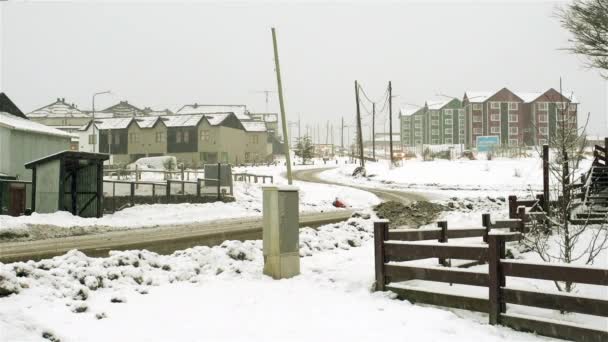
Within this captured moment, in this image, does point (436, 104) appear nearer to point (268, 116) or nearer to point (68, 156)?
point (268, 116)

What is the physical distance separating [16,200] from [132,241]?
10.8m

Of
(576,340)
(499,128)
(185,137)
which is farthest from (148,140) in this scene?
(576,340)

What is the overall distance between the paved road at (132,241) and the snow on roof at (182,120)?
62.9 metres

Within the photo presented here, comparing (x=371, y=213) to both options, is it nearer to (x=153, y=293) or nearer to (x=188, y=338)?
(x=153, y=293)

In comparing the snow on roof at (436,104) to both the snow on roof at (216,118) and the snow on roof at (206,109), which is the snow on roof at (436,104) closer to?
the snow on roof at (206,109)

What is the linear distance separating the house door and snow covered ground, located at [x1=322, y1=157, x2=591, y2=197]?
25179 mm

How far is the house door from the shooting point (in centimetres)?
2289

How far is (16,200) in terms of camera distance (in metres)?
23.1

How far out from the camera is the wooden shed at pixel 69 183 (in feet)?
70.1

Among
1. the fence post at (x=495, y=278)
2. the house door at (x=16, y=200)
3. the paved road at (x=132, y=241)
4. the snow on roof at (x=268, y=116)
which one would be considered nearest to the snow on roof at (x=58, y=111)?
the snow on roof at (x=268, y=116)

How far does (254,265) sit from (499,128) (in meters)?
95.2

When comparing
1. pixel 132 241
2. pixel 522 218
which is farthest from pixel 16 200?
pixel 522 218

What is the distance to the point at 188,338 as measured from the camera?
6.90 m

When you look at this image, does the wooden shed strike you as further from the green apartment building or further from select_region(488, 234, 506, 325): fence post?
the green apartment building
